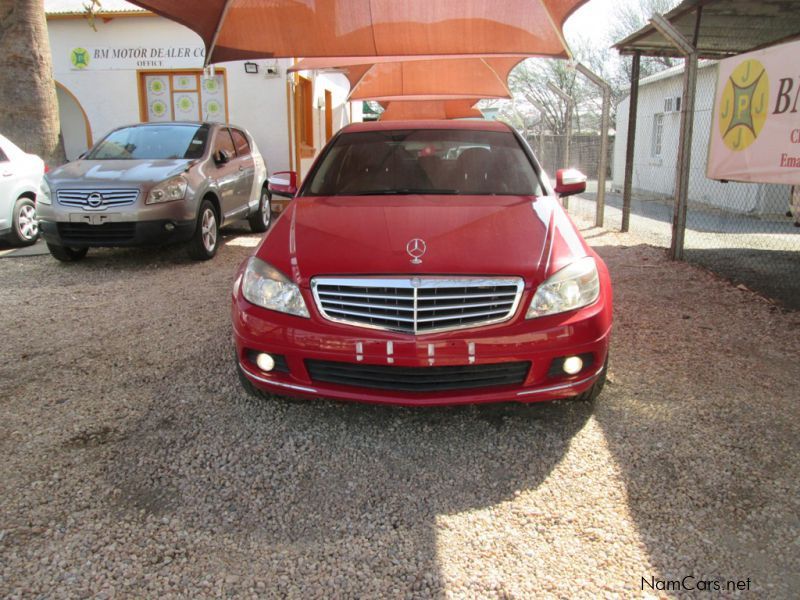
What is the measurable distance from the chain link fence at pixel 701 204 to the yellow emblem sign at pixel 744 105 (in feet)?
4.14

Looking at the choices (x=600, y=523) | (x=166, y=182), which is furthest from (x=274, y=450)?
(x=166, y=182)

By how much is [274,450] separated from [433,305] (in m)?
1.07

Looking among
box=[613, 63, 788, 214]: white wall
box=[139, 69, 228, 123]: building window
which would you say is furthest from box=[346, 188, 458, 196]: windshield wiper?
box=[139, 69, 228, 123]: building window

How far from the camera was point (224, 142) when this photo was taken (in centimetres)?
871

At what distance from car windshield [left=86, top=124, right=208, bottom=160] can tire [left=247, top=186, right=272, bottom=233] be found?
1.72m

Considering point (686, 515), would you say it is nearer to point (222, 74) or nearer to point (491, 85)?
point (491, 85)

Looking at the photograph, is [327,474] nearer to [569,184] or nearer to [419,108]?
[569,184]

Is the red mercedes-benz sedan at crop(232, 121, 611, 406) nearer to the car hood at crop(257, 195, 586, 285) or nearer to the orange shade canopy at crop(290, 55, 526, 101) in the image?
the car hood at crop(257, 195, 586, 285)

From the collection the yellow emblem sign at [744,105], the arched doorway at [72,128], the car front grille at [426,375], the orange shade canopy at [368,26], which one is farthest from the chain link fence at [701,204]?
the arched doorway at [72,128]

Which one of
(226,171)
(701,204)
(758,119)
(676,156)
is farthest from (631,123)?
(701,204)

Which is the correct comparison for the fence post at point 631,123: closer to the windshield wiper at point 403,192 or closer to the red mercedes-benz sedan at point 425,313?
the windshield wiper at point 403,192

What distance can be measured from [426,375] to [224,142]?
22.2 feet

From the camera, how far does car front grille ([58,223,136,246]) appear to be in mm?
7000

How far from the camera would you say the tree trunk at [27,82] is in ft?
31.2
